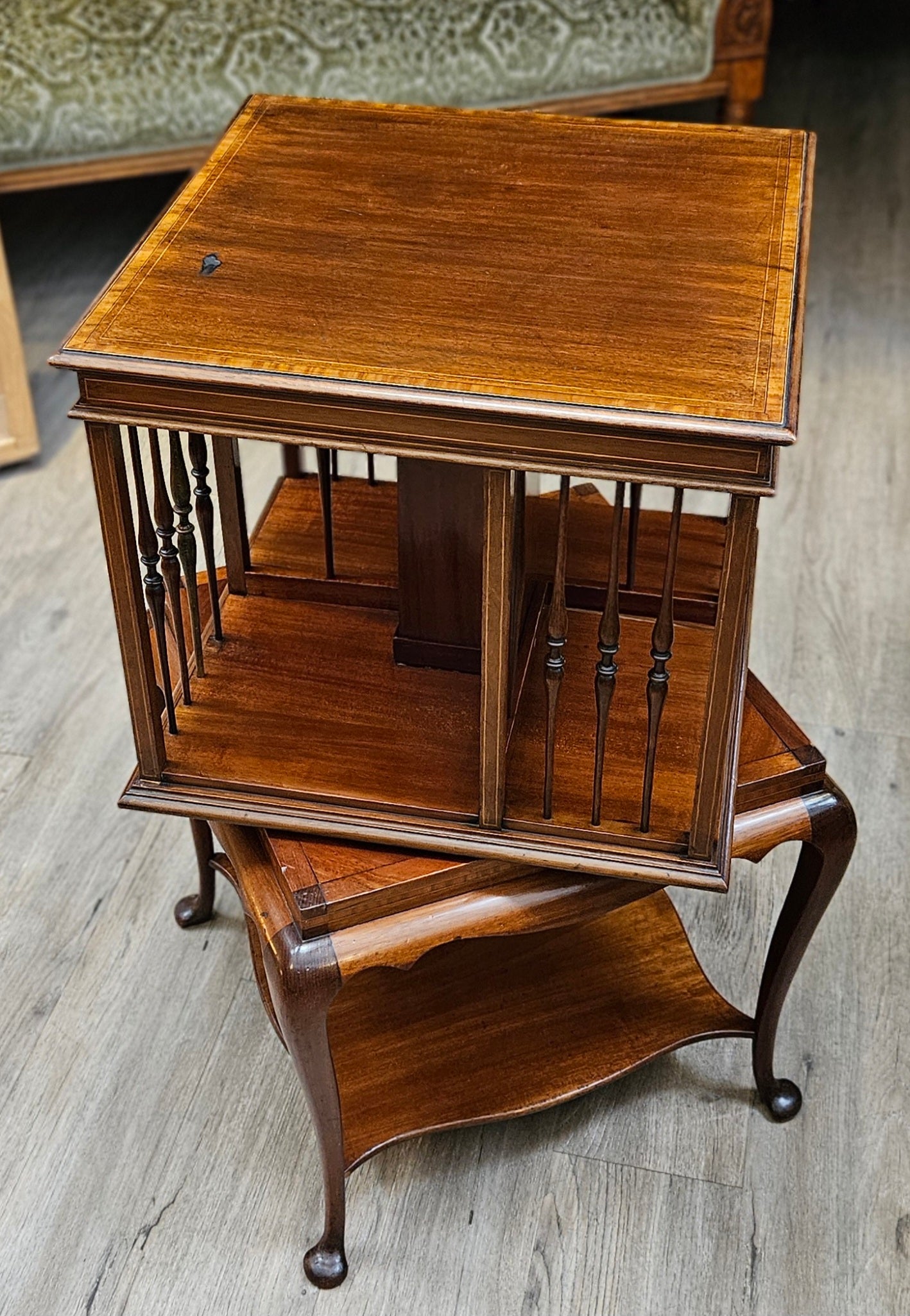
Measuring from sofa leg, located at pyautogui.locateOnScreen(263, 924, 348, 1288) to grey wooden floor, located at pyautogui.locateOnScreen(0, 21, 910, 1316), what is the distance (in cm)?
16

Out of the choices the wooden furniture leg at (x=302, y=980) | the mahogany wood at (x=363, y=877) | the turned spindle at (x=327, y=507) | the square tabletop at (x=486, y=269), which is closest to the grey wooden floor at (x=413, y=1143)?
the wooden furniture leg at (x=302, y=980)

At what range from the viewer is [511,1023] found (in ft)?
4.37

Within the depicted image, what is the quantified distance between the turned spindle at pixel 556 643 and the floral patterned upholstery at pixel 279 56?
1769 mm

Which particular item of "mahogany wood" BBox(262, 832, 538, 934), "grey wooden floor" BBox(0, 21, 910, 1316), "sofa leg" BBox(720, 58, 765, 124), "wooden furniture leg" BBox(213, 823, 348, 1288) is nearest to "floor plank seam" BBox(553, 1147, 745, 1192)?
"grey wooden floor" BBox(0, 21, 910, 1316)

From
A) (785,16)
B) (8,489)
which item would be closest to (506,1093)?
(8,489)

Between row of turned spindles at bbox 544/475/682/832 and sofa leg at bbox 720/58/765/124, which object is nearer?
row of turned spindles at bbox 544/475/682/832

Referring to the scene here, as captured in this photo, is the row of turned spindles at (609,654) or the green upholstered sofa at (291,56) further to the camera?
the green upholstered sofa at (291,56)

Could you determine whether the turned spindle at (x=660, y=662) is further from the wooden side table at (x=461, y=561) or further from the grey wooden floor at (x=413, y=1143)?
the grey wooden floor at (x=413, y=1143)

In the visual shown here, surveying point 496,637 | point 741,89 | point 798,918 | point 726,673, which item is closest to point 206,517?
point 496,637

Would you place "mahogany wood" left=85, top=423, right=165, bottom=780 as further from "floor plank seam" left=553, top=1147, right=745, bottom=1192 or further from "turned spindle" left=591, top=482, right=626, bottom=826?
"floor plank seam" left=553, top=1147, right=745, bottom=1192

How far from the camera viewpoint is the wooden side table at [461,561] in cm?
89

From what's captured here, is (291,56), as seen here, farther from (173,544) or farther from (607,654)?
(607,654)

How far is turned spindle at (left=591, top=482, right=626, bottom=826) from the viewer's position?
3.05ft

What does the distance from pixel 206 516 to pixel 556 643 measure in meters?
0.34
